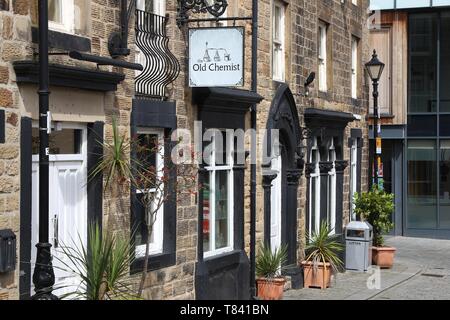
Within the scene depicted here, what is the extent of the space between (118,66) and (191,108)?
2.48 meters

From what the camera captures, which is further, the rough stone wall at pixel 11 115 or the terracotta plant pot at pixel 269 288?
the terracotta plant pot at pixel 269 288

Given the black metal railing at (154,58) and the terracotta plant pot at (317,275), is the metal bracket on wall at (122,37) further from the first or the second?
the terracotta plant pot at (317,275)

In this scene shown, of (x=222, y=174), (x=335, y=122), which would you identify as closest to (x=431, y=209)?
(x=335, y=122)

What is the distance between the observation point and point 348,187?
20062 millimetres

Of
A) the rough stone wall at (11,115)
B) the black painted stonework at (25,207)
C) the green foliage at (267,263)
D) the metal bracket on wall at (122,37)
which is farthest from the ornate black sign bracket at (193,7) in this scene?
the green foliage at (267,263)

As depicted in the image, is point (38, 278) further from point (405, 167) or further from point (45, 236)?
point (405, 167)

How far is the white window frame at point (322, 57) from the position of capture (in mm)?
18070

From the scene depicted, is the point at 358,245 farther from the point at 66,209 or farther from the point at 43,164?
the point at 43,164

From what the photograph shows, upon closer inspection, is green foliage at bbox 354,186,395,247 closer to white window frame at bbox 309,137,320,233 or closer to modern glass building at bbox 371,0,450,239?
white window frame at bbox 309,137,320,233

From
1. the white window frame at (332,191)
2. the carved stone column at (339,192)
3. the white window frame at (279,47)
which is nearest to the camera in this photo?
the white window frame at (279,47)

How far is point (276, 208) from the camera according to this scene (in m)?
15.5

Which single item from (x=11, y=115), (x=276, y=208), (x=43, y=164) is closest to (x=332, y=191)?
(x=276, y=208)

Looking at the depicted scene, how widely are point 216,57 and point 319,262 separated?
6240 millimetres

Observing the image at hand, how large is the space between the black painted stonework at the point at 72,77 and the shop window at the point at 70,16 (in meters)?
0.53
